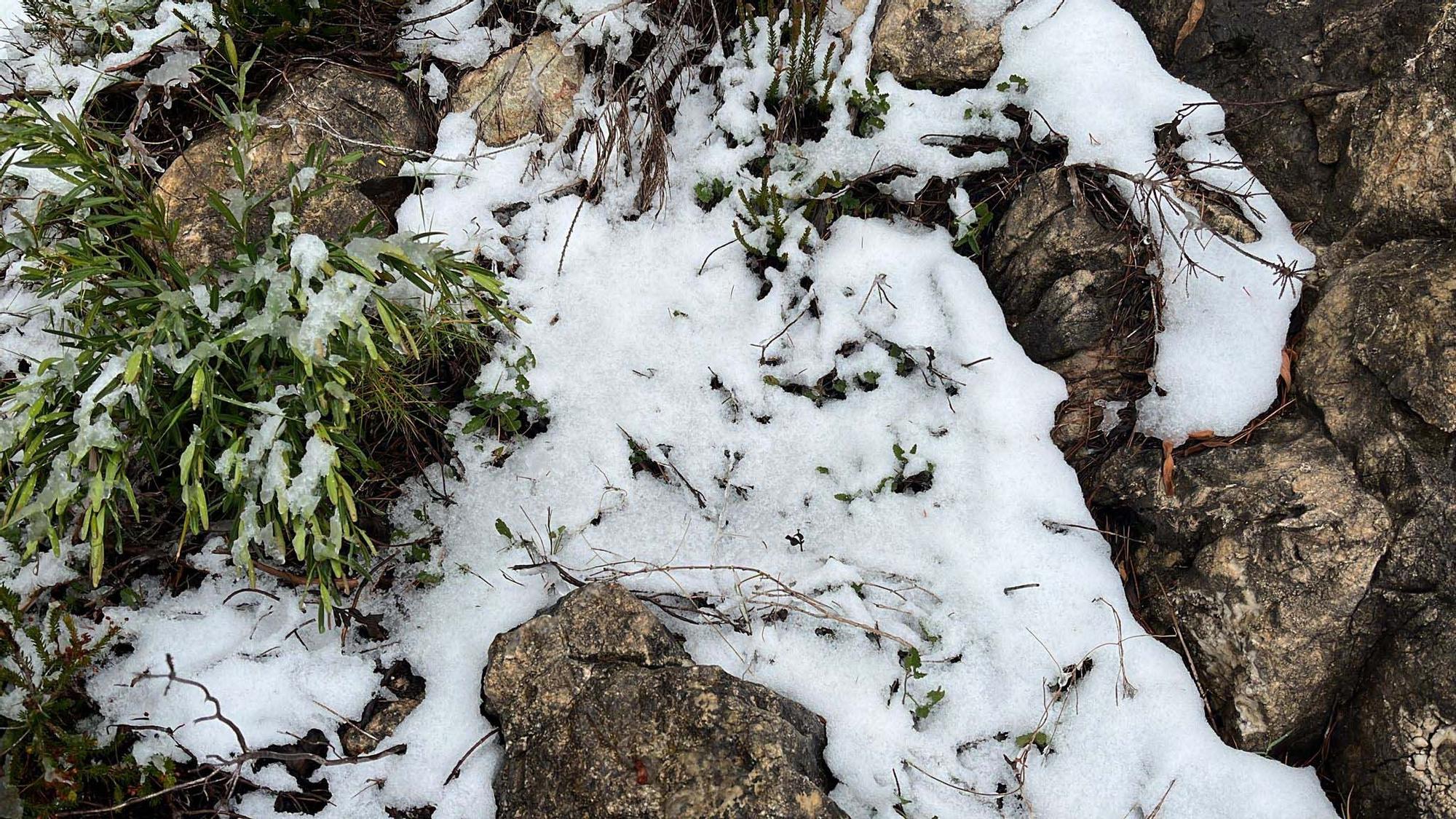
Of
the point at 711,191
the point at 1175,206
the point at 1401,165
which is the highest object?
the point at 1401,165

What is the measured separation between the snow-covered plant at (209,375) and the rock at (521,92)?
0.99 meters

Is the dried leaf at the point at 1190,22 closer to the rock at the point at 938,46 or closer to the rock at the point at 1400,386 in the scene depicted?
the rock at the point at 938,46

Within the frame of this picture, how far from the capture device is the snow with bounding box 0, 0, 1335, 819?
94.8 inches

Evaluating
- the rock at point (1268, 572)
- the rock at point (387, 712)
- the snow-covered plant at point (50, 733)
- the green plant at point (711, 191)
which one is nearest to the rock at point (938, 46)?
the green plant at point (711, 191)

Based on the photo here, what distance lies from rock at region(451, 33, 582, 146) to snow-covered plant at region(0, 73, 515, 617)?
0.99 m

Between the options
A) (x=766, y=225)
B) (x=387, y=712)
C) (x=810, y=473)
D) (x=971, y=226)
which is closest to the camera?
(x=387, y=712)

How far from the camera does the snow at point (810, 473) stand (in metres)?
2.41

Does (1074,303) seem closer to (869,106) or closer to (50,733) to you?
(869,106)

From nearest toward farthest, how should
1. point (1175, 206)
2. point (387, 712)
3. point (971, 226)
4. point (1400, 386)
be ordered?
point (1400, 386)
point (387, 712)
point (1175, 206)
point (971, 226)

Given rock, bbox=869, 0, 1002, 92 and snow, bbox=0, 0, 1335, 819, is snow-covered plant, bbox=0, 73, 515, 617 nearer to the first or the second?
snow, bbox=0, 0, 1335, 819

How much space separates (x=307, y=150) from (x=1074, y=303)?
2680 mm

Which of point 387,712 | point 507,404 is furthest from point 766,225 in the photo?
point 387,712

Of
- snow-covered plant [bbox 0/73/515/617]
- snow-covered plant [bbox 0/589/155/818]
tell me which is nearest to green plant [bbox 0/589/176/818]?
snow-covered plant [bbox 0/589/155/818]

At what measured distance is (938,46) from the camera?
3.17 metres
